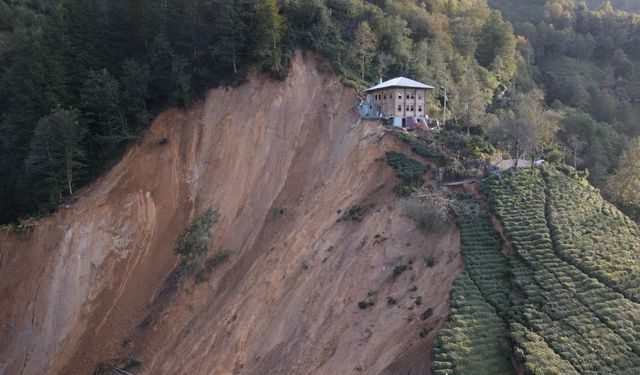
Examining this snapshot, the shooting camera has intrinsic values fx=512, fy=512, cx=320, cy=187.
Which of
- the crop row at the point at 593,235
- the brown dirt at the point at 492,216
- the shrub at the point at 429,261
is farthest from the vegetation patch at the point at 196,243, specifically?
the crop row at the point at 593,235

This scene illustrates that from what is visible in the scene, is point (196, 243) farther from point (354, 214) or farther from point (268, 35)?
point (268, 35)

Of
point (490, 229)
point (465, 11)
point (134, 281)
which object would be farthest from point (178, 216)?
point (465, 11)

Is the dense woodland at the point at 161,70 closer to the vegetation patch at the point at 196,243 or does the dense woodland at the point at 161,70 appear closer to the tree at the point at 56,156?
the tree at the point at 56,156

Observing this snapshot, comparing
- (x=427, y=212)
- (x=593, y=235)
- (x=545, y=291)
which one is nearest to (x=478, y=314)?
(x=545, y=291)

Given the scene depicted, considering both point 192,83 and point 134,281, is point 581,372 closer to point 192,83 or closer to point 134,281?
point 134,281

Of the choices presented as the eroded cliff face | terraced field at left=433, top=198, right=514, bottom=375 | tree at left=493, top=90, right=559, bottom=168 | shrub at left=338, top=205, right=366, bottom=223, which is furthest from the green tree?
terraced field at left=433, top=198, right=514, bottom=375

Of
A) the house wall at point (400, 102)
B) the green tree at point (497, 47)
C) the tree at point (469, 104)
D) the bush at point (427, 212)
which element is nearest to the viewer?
the bush at point (427, 212)
